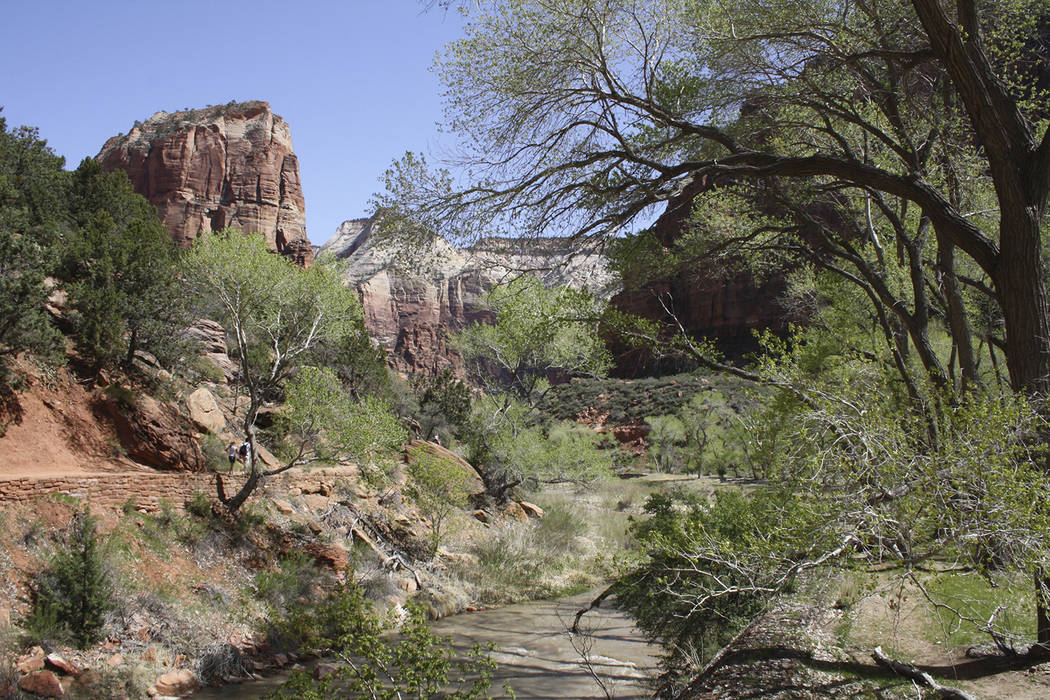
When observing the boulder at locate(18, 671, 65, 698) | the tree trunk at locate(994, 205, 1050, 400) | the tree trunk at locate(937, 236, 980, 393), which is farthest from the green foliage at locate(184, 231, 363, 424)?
the tree trunk at locate(994, 205, 1050, 400)

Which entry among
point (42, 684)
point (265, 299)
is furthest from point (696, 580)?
point (265, 299)

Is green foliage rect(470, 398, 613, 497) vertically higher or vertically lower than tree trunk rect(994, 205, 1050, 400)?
lower

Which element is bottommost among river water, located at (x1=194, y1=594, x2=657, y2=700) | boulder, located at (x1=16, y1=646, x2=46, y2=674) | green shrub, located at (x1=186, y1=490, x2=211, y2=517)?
river water, located at (x1=194, y1=594, x2=657, y2=700)

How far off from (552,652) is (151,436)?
9.78 m

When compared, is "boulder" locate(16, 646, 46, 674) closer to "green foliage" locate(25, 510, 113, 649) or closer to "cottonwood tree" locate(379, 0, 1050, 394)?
"green foliage" locate(25, 510, 113, 649)

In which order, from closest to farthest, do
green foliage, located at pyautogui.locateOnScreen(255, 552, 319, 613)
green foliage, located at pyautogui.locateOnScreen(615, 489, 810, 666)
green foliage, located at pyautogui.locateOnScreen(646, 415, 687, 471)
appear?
1. green foliage, located at pyautogui.locateOnScreen(615, 489, 810, 666)
2. green foliage, located at pyautogui.locateOnScreen(255, 552, 319, 613)
3. green foliage, located at pyautogui.locateOnScreen(646, 415, 687, 471)

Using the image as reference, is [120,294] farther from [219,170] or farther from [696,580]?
[219,170]

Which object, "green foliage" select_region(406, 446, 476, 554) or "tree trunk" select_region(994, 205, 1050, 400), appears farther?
"green foliage" select_region(406, 446, 476, 554)

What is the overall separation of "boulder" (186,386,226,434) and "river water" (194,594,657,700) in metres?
7.63

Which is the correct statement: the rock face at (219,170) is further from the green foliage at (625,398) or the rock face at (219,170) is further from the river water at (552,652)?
the river water at (552,652)

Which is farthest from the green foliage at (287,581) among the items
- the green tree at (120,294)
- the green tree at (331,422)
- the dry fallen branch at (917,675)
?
the dry fallen branch at (917,675)

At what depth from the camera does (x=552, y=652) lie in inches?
473

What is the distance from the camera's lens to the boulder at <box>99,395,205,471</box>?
14.3 metres

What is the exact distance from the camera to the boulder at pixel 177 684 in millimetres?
9289
